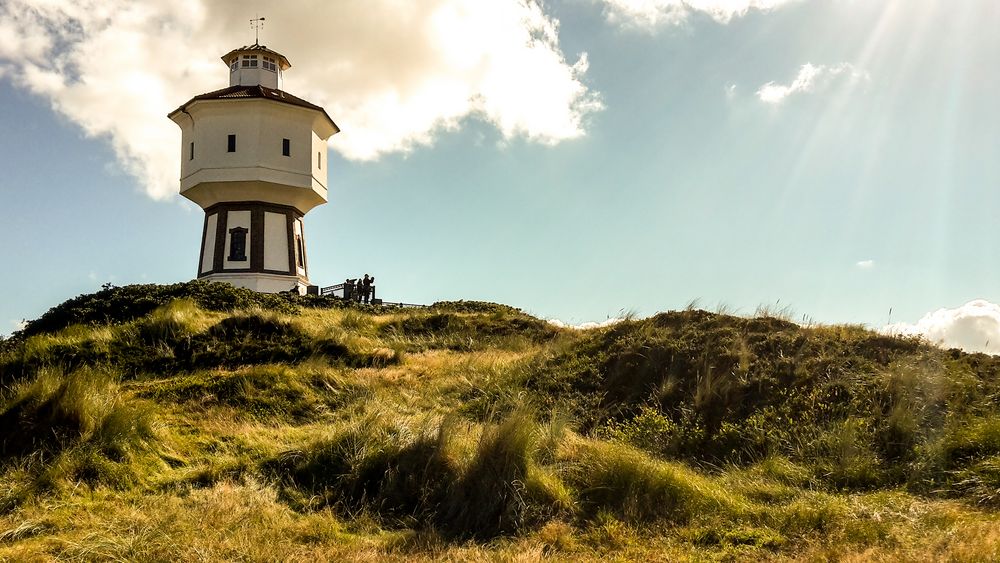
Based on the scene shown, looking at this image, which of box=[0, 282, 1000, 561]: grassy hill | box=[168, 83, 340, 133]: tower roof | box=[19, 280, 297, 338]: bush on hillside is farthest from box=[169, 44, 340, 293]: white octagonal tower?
box=[0, 282, 1000, 561]: grassy hill

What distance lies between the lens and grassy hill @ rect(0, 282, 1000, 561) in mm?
7160

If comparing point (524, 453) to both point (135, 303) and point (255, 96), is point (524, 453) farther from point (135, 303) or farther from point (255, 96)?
point (255, 96)

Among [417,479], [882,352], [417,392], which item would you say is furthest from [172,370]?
[882,352]

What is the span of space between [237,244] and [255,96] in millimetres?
6959

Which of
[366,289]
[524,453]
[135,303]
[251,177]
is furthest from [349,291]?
[524,453]

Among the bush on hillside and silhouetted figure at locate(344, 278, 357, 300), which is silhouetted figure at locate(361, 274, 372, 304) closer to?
silhouetted figure at locate(344, 278, 357, 300)

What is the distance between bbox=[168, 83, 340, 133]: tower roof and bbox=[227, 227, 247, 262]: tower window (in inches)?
242

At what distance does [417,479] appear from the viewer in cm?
870

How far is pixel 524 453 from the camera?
28.0 feet

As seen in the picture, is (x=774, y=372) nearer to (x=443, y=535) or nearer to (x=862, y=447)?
(x=862, y=447)

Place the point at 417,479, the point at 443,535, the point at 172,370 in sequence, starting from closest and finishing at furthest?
the point at 443,535, the point at 417,479, the point at 172,370

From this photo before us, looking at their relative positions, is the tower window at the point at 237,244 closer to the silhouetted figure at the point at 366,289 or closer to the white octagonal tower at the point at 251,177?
the white octagonal tower at the point at 251,177

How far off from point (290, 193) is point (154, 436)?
25.1 metres

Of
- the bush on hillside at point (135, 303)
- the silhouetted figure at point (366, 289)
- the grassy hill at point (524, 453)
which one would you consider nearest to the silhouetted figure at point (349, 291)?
the silhouetted figure at point (366, 289)
